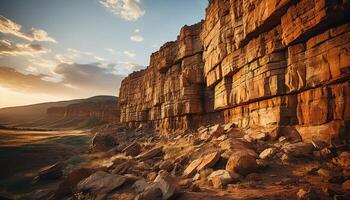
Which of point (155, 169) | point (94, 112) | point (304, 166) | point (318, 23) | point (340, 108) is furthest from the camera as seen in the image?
point (94, 112)

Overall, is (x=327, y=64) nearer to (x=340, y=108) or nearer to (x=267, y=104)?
(x=340, y=108)

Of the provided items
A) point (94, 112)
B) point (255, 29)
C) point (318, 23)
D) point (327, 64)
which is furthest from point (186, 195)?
point (94, 112)

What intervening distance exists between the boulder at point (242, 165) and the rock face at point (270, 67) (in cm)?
413

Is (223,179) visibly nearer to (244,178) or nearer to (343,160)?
(244,178)

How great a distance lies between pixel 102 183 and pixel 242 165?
6179 mm

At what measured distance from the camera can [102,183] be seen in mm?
8836

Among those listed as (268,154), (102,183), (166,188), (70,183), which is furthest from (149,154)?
(268,154)

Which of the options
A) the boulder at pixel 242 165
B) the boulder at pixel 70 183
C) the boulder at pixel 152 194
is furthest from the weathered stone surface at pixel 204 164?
the boulder at pixel 70 183

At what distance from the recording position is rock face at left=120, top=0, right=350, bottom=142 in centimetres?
988

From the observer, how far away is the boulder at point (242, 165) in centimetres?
828

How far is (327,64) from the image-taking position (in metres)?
10.2

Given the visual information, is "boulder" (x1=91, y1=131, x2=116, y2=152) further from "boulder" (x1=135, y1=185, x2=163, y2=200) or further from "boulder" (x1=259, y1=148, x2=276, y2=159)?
"boulder" (x1=259, y1=148, x2=276, y2=159)

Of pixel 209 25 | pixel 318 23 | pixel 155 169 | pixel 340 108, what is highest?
pixel 209 25

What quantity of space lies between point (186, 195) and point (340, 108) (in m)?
8.56
